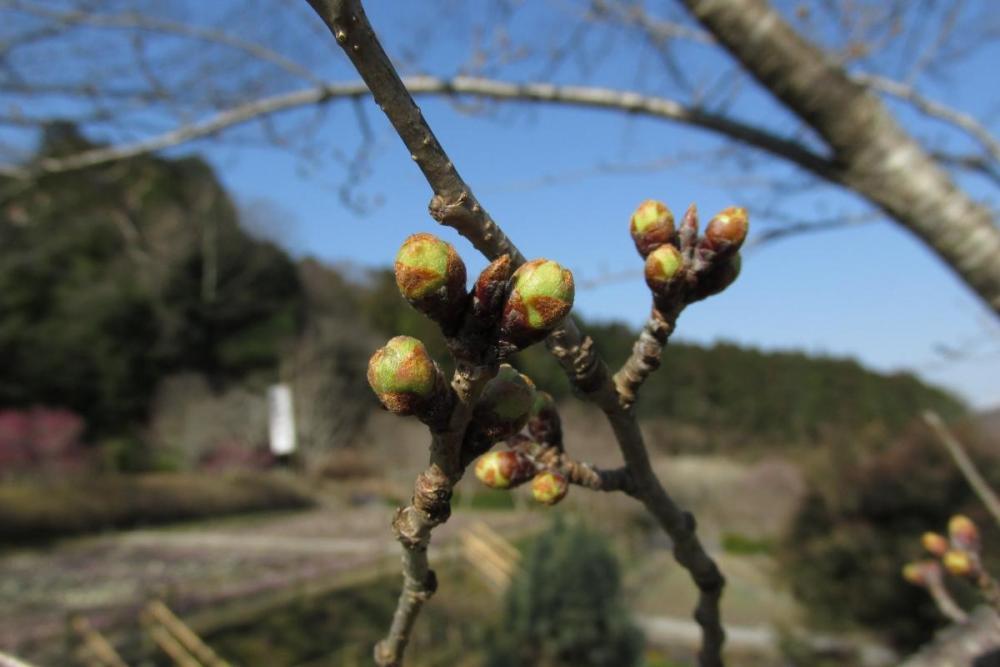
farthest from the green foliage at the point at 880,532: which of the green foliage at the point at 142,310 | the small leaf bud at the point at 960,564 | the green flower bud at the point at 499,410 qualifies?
the green foliage at the point at 142,310

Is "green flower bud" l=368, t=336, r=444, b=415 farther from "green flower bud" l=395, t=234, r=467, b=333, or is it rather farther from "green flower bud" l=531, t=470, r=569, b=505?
"green flower bud" l=531, t=470, r=569, b=505

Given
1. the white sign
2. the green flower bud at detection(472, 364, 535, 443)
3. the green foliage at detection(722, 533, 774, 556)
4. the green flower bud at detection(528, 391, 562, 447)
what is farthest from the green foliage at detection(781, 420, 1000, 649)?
the white sign

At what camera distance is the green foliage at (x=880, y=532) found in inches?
327

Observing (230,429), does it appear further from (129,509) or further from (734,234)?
(734,234)

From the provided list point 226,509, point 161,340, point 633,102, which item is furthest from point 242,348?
point 633,102

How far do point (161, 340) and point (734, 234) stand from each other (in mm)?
24159

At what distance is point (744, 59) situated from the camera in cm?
232

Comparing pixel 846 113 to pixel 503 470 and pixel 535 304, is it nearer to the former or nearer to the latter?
pixel 503 470

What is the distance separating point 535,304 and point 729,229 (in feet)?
0.95

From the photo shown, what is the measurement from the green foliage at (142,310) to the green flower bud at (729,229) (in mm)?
17634

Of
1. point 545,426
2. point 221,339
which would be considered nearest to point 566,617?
point 545,426

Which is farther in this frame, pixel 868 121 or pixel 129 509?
pixel 129 509

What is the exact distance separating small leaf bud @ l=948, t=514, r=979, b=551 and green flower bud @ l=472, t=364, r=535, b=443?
1.07 meters

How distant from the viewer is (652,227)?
27.0 inches
